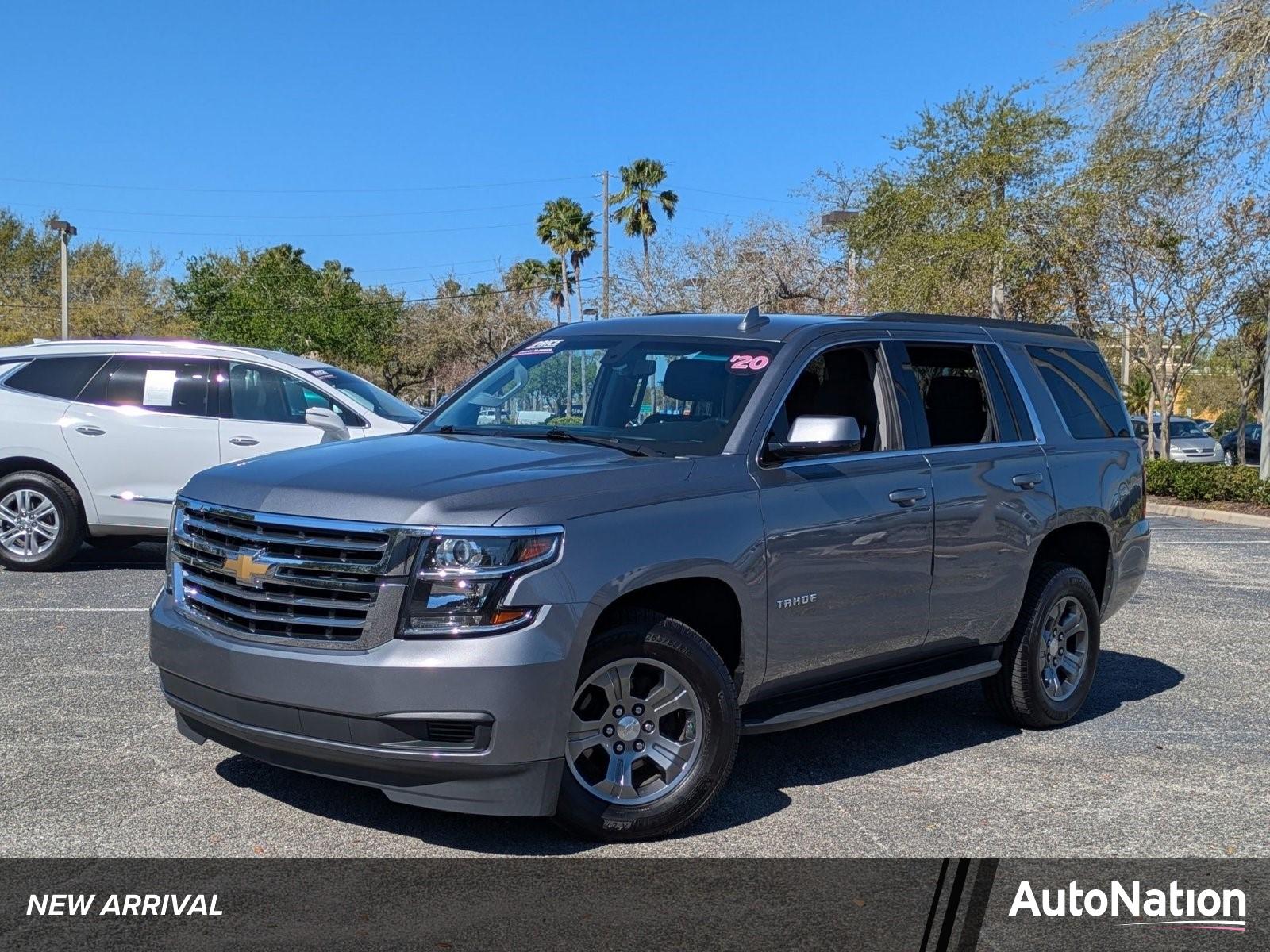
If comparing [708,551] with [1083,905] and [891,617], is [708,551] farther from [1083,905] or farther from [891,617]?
[1083,905]

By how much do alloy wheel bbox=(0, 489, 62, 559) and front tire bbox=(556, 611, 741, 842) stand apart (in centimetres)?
766

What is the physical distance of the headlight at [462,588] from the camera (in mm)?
4203

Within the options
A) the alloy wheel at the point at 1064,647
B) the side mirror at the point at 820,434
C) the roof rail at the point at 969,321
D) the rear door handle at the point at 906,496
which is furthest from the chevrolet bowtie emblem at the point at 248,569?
the alloy wheel at the point at 1064,647

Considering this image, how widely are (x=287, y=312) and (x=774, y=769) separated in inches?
1820

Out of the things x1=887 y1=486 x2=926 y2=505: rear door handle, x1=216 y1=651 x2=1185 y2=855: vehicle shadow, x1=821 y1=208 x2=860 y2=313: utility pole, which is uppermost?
x1=821 y1=208 x2=860 y2=313: utility pole

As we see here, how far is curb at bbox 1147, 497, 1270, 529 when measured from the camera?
19.1 m

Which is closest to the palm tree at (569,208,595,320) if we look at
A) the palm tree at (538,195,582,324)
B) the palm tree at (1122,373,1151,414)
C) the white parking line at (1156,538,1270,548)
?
the palm tree at (538,195,582,324)

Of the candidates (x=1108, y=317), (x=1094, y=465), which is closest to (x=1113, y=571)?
(x=1094, y=465)

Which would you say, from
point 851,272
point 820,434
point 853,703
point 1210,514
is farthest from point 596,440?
point 851,272

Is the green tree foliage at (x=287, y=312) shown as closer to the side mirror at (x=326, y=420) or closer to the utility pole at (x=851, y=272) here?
the utility pole at (x=851, y=272)

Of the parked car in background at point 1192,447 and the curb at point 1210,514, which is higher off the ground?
the parked car in background at point 1192,447

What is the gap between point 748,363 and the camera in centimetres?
551

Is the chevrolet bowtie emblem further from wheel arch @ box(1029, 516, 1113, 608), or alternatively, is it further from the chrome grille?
wheel arch @ box(1029, 516, 1113, 608)

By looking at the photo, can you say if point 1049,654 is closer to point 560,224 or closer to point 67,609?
point 67,609
